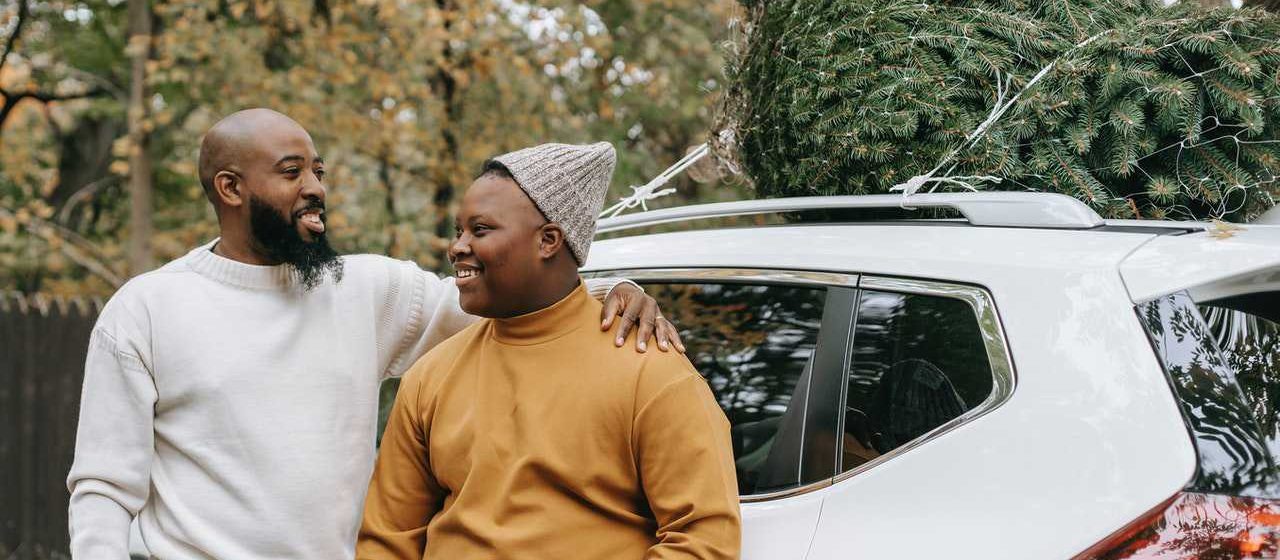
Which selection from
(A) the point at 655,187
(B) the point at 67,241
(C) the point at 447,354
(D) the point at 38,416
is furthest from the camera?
(B) the point at 67,241

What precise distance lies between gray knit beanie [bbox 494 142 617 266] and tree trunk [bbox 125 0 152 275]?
8381 mm

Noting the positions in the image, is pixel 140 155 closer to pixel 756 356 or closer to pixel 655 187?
pixel 655 187

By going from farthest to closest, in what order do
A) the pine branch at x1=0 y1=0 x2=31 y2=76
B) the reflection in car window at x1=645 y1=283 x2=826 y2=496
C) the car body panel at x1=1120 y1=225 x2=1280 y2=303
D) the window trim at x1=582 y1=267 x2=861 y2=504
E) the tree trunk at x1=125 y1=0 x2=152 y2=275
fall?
the pine branch at x1=0 y1=0 x2=31 y2=76 → the tree trunk at x1=125 y1=0 x2=152 y2=275 → the reflection in car window at x1=645 y1=283 x2=826 y2=496 → the window trim at x1=582 y1=267 x2=861 y2=504 → the car body panel at x1=1120 y1=225 x2=1280 y2=303

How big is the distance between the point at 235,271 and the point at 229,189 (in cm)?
18

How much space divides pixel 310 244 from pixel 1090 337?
1595mm

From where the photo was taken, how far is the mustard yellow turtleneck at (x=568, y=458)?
78.8 inches

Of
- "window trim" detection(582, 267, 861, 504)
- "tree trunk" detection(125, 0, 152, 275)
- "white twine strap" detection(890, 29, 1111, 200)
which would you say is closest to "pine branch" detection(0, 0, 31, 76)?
"tree trunk" detection(125, 0, 152, 275)

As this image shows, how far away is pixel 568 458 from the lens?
207cm

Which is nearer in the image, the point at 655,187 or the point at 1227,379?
the point at 1227,379

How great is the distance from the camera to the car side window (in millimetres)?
2059

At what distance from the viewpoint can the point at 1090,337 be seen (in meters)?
1.90

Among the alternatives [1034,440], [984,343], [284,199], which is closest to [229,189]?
[284,199]

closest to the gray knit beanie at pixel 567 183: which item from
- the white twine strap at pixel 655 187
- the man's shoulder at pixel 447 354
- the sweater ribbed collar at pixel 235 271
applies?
the man's shoulder at pixel 447 354

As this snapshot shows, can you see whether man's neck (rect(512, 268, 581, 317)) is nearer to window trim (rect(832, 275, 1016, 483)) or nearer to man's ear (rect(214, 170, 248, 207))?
window trim (rect(832, 275, 1016, 483))
